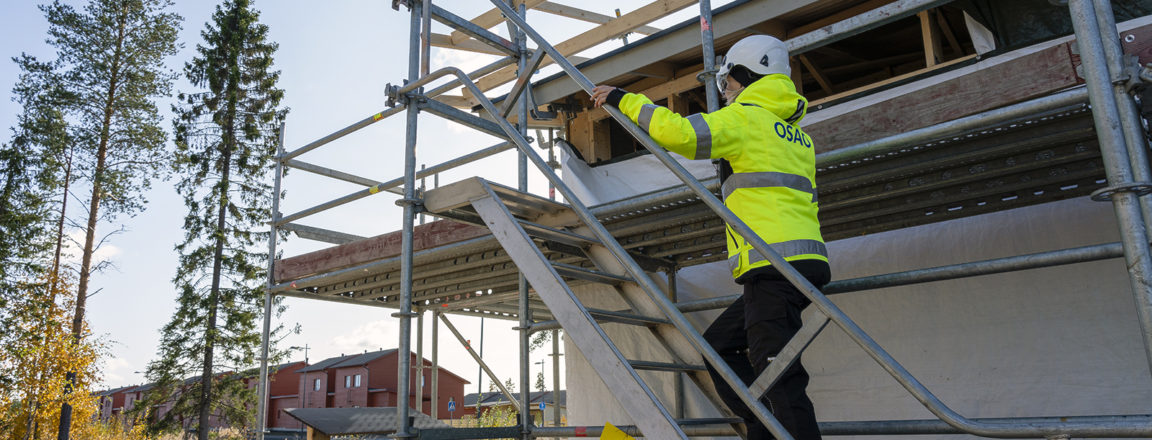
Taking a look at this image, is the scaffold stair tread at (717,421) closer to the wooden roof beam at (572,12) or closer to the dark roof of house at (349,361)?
the wooden roof beam at (572,12)

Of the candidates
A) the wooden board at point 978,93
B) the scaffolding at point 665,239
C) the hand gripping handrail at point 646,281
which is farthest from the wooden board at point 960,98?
the hand gripping handrail at point 646,281

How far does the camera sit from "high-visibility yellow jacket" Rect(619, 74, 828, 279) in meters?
2.91

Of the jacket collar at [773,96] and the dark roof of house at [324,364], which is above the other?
the dark roof of house at [324,364]

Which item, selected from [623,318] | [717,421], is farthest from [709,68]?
[717,421]

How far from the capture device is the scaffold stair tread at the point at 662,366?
3.35 m

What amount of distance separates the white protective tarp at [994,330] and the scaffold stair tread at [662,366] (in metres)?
1.54

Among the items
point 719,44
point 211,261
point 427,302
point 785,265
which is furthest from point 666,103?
point 211,261

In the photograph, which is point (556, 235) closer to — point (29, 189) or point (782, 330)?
point (782, 330)

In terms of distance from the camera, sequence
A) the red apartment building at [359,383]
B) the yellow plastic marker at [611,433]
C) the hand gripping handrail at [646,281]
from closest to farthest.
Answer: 1. the hand gripping handrail at [646,281]
2. the yellow plastic marker at [611,433]
3. the red apartment building at [359,383]

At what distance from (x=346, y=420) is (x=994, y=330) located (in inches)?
299

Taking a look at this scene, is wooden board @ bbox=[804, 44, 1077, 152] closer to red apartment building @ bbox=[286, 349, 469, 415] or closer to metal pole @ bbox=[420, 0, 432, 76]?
metal pole @ bbox=[420, 0, 432, 76]

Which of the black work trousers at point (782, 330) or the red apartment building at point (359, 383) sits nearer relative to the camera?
the black work trousers at point (782, 330)

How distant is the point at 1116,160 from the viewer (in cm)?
245

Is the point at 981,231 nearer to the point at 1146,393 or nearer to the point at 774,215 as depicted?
the point at 1146,393
